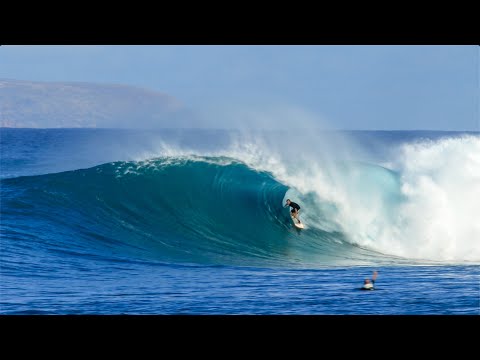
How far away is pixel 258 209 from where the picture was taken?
51.8ft

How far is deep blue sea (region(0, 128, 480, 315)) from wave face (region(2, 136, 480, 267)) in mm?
36

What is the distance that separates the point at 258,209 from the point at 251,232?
3.58 ft

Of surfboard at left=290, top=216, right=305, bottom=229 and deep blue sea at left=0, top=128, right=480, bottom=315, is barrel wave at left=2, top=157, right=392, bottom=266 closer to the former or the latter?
deep blue sea at left=0, top=128, right=480, bottom=315

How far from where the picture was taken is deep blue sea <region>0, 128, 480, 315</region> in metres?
9.74

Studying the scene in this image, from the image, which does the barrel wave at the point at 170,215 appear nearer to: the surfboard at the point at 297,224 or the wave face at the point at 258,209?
the wave face at the point at 258,209

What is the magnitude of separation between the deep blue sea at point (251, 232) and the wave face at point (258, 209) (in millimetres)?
36

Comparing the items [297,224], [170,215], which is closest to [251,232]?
[297,224]

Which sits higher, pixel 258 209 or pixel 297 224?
pixel 258 209

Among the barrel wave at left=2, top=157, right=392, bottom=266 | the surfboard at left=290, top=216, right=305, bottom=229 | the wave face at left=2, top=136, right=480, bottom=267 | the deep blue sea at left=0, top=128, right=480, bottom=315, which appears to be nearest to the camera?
the deep blue sea at left=0, top=128, right=480, bottom=315

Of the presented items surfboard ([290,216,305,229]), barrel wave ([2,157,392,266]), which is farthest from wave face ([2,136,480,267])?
surfboard ([290,216,305,229])

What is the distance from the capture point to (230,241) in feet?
46.9

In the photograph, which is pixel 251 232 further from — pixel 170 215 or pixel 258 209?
pixel 170 215
